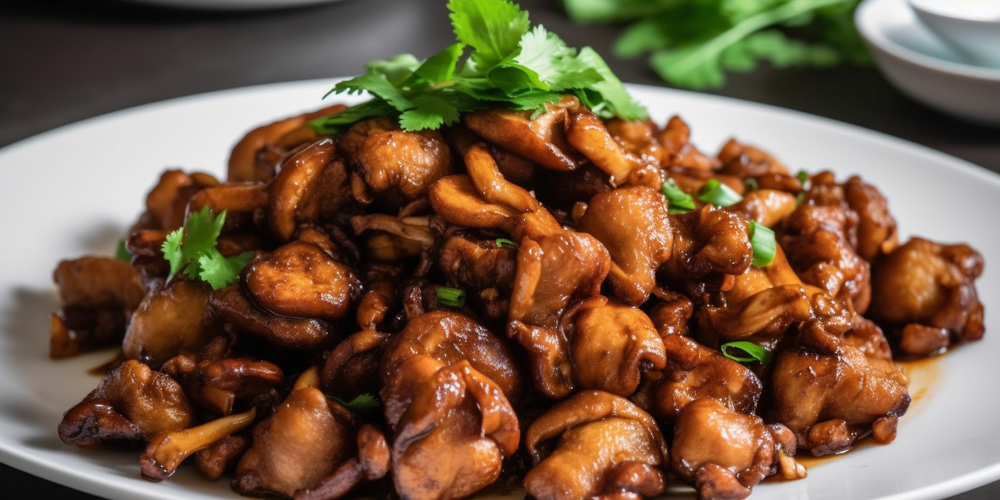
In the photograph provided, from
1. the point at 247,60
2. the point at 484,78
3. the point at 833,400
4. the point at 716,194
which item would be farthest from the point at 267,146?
the point at 247,60

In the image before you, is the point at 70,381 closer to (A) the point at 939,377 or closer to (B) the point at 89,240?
(B) the point at 89,240

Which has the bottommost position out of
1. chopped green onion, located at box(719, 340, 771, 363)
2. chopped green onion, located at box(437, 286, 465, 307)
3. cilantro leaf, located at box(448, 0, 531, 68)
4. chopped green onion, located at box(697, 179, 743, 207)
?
chopped green onion, located at box(719, 340, 771, 363)

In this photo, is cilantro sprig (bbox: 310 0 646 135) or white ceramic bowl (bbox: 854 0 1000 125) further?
white ceramic bowl (bbox: 854 0 1000 125)

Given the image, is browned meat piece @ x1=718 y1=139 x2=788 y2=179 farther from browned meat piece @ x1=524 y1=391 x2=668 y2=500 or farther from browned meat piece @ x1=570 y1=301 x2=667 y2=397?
browned meat piece @ x1=524 y1=391 x2=668 y2=500

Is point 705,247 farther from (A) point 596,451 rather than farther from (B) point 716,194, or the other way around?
(A) point 596,451

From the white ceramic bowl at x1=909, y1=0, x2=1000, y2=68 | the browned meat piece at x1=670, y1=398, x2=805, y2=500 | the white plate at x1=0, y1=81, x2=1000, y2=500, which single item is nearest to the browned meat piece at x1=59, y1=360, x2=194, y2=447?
the white plate at x1=0, y1=81, x2=1000, y2=500

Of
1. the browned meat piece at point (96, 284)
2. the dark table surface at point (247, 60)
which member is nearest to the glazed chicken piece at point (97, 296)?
the browned meat piece at point (96, 284)

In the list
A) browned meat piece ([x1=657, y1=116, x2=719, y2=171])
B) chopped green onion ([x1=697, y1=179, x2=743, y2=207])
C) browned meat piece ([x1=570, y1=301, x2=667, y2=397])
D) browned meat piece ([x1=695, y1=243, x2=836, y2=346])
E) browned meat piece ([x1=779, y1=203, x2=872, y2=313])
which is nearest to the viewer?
browned meat piece ([x1=570, y1=301, x2=667, y2=397])

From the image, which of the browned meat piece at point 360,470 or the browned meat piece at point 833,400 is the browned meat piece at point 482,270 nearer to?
the browned meat piece at point 360,470
